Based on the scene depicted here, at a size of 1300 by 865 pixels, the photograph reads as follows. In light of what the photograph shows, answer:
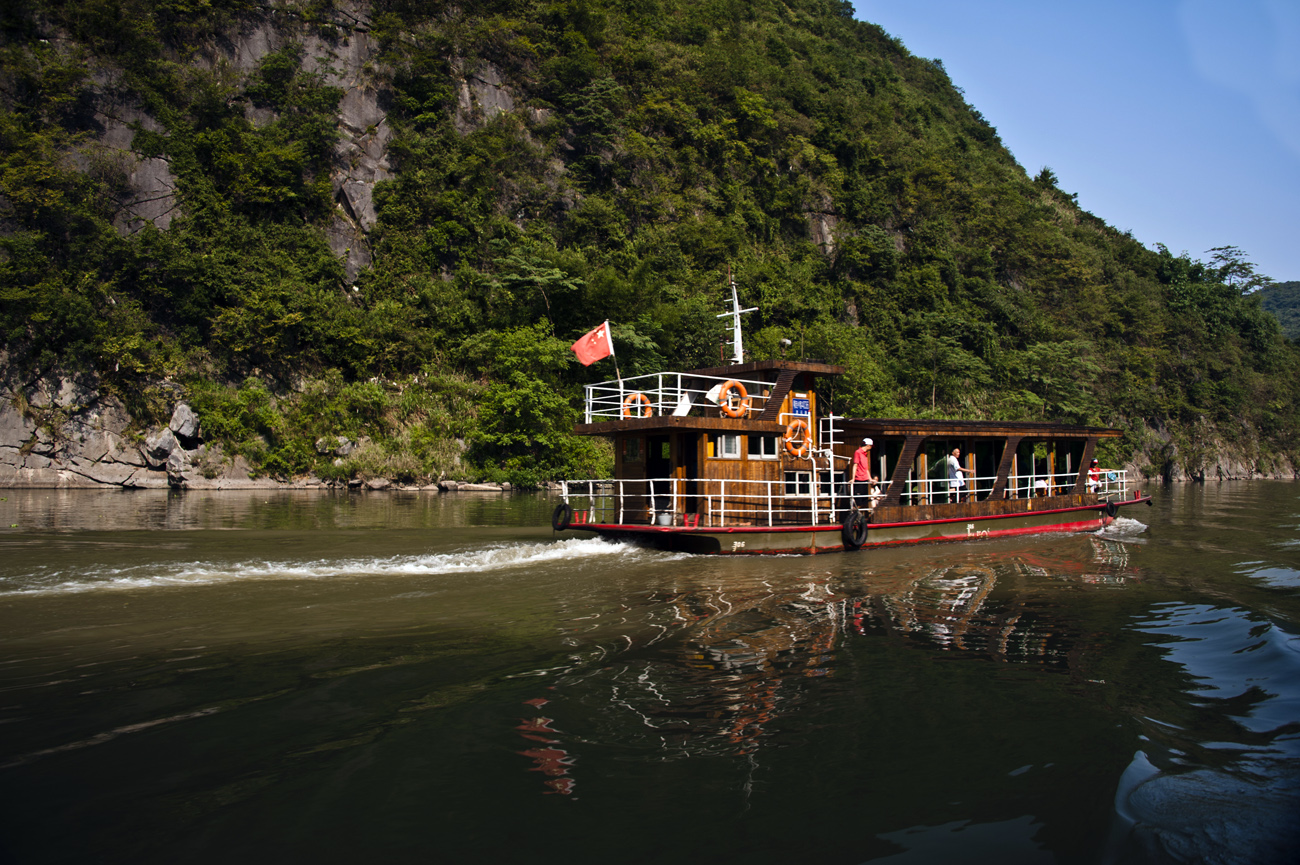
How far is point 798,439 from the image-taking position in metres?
17.9

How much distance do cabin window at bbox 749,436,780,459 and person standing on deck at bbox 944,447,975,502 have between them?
4.31 m

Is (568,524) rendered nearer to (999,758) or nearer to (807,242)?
(999,758)

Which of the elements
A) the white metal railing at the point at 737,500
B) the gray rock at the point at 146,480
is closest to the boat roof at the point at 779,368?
the white metal railing at the point at 737,500

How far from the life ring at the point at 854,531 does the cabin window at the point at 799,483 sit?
127 cm

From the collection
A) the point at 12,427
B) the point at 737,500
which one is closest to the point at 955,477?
the point at 737,500

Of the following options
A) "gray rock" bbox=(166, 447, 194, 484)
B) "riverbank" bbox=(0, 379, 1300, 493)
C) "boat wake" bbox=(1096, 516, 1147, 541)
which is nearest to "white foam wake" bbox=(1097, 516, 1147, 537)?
"boat wake" bbox=(1096, 516, 1147, 541)

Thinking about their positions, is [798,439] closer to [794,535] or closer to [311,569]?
[794,535]

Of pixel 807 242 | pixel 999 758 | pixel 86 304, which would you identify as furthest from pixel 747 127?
pixel 999 758

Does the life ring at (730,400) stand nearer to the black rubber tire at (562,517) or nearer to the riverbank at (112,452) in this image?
the black rubber tire at (562,517)

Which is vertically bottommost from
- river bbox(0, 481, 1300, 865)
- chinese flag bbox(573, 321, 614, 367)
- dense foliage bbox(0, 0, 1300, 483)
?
river bbox(0, 481, 1300, 865)

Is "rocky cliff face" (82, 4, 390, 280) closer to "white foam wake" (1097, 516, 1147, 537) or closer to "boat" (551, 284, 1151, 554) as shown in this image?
"boat" (551, 284, 1151, 554)

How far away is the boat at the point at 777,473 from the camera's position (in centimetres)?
1661

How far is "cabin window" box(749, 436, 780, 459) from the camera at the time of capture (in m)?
17.5

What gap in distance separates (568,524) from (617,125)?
Result: 4542 centimetres
